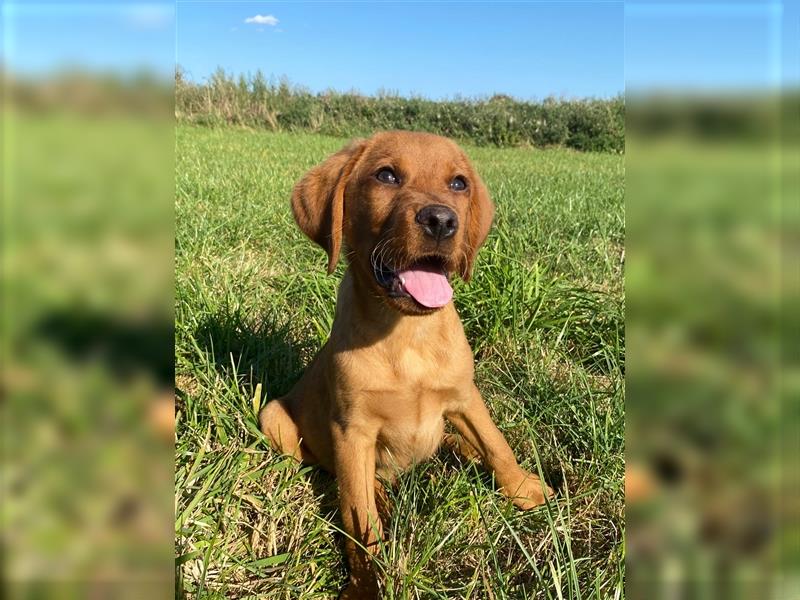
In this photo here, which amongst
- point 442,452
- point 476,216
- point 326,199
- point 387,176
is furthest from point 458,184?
point 442,452

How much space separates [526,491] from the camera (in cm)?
266

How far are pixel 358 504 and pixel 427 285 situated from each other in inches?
36.9

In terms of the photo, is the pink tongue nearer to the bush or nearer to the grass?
the grass

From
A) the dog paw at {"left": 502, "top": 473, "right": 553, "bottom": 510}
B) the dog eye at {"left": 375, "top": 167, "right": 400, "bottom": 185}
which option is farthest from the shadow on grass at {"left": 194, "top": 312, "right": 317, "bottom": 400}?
the dog paw at {"left": 502, "top": 473, "right": 553, "bottom": 510}

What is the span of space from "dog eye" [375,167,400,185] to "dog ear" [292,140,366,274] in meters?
0.16
